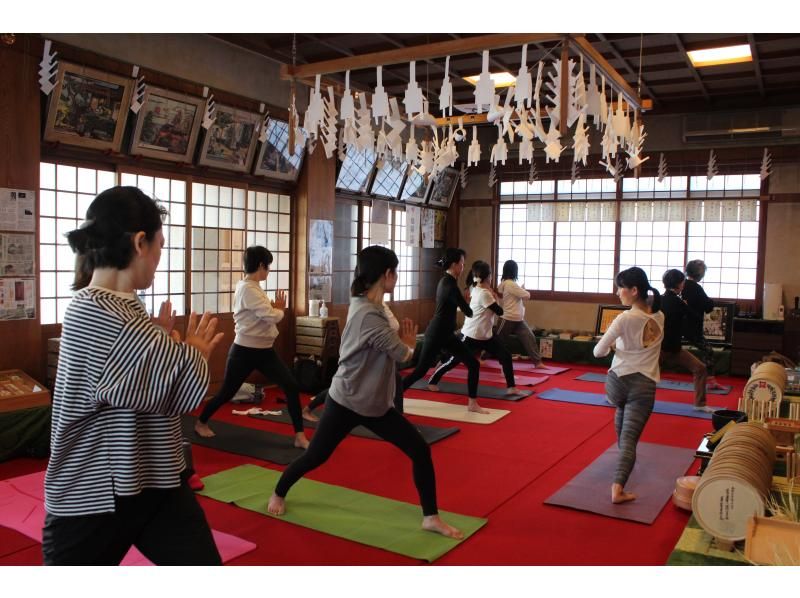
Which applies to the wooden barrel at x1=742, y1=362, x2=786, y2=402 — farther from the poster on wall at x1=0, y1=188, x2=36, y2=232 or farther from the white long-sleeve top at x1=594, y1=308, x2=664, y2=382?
the poster on wall at x1=0, y1=188, x2=36, y2=232

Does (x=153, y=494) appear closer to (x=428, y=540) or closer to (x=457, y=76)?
(x=428, y=540)

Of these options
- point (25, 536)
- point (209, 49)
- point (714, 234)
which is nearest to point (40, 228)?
point (209, 49)

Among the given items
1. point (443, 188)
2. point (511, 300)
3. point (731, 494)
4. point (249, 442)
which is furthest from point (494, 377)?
point (731, 494)

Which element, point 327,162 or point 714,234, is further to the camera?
point 714,234

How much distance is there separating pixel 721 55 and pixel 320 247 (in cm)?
488

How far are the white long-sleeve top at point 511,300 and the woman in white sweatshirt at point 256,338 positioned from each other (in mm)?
4099

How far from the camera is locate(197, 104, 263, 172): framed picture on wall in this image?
21.9ft

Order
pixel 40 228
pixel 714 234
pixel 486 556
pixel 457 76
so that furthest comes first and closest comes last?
pixel 714 234
pixel 457 76
pixel 40 228
pixel 486 556

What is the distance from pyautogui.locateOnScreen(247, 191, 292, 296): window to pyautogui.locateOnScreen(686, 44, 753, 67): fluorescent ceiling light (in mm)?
4739

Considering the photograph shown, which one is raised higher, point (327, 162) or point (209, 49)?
point (209, 49)

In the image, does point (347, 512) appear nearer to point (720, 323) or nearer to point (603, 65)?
point (603, 65)

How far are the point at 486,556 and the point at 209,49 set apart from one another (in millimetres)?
5456

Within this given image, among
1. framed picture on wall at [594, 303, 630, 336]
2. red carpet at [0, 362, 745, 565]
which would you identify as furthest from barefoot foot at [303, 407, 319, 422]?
framed picture on wall at [594, 303, 630, 336]

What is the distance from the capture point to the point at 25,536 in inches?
131
